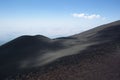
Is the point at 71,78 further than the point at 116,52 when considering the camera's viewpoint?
No

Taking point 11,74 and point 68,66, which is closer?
point 68,66

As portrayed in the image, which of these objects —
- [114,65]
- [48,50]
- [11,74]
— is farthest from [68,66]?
[48,50]

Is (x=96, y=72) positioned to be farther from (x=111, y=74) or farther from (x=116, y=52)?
(x=116, y=52)

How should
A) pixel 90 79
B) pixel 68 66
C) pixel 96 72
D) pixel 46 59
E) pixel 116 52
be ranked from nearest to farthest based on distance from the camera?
pixel 90 79 < pixel 96 72 < pixel 68 66 < pixel 116 52 < pixel 46 59

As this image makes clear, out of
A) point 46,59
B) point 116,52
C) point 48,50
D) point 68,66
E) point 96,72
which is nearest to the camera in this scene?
point 96,72

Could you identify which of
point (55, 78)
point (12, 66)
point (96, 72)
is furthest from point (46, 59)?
point (96, 72)

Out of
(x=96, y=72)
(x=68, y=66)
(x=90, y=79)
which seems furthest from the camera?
(x=68, y=66)

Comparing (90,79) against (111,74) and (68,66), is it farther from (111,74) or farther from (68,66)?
(68,66)

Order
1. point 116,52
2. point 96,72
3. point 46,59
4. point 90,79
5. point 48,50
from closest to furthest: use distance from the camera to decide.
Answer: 1. point 90,79
2. point 96,72
3. point 116,52
4. point 46,59
5. point 48,50
